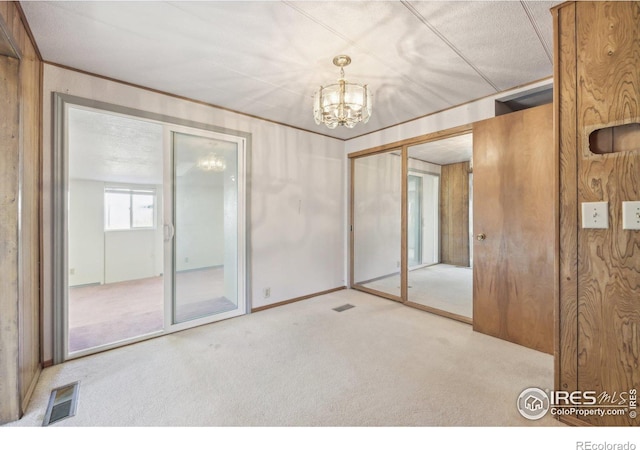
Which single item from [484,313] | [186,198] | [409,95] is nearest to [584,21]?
[409,95]

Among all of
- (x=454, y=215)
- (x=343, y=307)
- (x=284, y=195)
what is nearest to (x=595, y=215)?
(x=343, y=307)

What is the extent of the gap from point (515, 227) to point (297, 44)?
2.47m

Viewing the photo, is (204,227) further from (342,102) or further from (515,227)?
(515,227)

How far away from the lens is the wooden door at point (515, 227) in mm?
2441

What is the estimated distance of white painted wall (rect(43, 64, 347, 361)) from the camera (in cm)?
Answer: 275

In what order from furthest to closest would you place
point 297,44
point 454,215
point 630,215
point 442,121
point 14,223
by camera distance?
point 454,215 → point 442,121 → point 297,44 → point 14,223 → point 630,215

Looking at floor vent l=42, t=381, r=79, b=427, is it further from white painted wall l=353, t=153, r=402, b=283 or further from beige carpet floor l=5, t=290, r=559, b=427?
white painted wall l=353, t=153, r=402, b=283

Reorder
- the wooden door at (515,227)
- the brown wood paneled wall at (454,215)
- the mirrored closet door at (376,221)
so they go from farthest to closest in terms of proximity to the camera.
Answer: the brown wood paneled wall at (454,215), the mirrored closet door at (376,221), the wooden door at (515,227)

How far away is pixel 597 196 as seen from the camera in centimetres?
149

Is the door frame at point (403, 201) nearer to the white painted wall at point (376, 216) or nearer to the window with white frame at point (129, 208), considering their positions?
the white painted wall at point (376, 216)

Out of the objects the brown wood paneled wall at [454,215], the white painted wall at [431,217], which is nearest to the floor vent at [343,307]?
the white painted wall at [431,217]

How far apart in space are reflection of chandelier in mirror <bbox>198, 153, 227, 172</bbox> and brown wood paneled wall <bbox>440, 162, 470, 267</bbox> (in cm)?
373

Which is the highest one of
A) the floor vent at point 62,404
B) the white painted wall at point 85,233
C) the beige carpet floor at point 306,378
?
the white painted wall at point 85,233

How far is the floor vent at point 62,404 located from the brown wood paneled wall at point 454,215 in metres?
5.04
